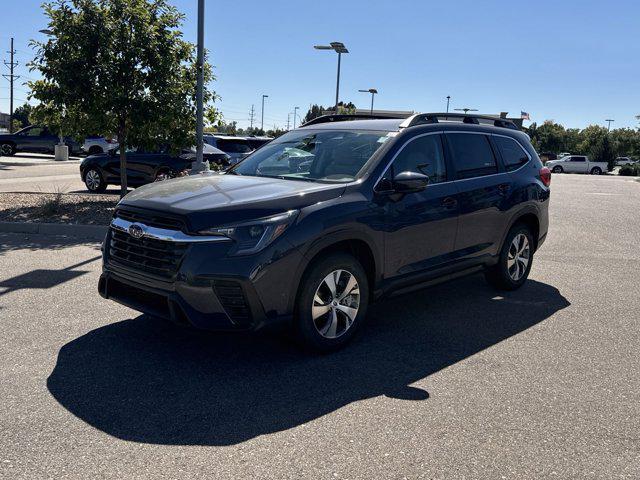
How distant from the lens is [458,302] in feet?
20.8

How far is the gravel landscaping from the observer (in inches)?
408

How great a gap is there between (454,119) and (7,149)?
33.7 meters

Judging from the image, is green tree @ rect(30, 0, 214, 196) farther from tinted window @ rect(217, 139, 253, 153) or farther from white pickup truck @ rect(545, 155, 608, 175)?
white pickup truck @ rect(545, 155, 608, 175)

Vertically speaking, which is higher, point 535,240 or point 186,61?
point 186,61

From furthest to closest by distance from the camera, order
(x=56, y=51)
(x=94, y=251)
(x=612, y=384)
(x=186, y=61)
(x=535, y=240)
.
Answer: (x=186, y=61) < (x=56, y=51) < (x=94, y=251) < (x=535, y=240) < (x=612, y=384)

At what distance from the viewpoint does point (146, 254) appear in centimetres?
425

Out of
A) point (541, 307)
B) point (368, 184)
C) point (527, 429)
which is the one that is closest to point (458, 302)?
point (541, 307)

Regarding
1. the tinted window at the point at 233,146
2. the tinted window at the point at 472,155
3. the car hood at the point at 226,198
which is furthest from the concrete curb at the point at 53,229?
the tinted window at the point at 233,146

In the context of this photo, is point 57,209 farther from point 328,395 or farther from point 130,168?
point 328,395

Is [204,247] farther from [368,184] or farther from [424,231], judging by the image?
[424,231]

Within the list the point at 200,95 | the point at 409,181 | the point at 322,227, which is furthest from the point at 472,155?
the point at 200,95

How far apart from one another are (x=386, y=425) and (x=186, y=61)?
1052 cm

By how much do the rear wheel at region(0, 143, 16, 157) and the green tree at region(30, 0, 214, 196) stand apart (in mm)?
24568

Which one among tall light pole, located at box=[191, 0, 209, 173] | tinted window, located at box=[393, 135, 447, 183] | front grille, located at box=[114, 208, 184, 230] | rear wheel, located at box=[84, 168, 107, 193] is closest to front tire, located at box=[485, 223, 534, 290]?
tinted window, located at box=[393, 135, 447, 183]
